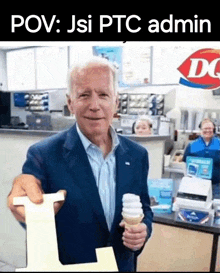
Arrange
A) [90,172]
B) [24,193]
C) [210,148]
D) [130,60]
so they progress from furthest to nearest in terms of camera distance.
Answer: [210,148] → [130,60] → [90,172] → [24,193]

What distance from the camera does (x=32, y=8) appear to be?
880mm

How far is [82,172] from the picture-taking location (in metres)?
0.96

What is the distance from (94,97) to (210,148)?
0.89 m

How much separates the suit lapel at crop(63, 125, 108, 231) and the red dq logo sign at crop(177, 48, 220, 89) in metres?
0.47

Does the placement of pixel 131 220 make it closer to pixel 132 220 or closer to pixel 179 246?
pixel 132 220

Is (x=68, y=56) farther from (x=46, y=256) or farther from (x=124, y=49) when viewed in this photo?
(x=46, y=256)

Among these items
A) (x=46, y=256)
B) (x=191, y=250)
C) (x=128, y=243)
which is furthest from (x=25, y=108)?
(x=191, y=250)

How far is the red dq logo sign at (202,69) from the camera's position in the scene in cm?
102

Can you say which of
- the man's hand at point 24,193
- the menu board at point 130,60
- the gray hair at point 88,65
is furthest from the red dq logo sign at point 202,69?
the man's hand at point 24,193

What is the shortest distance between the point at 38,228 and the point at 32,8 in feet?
2.09

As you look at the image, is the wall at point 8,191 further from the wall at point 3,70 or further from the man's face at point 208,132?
the man's face at point 208,132

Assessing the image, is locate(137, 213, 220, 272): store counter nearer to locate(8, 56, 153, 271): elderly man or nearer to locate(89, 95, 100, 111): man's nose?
locate(8, 56, 153, 271): elderly man

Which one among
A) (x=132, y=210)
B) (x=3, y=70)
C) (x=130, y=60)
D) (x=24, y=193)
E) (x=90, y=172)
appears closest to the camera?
(x=24, y=193)

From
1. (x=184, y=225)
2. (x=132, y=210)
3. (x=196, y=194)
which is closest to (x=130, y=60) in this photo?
(x=132, y=210)
